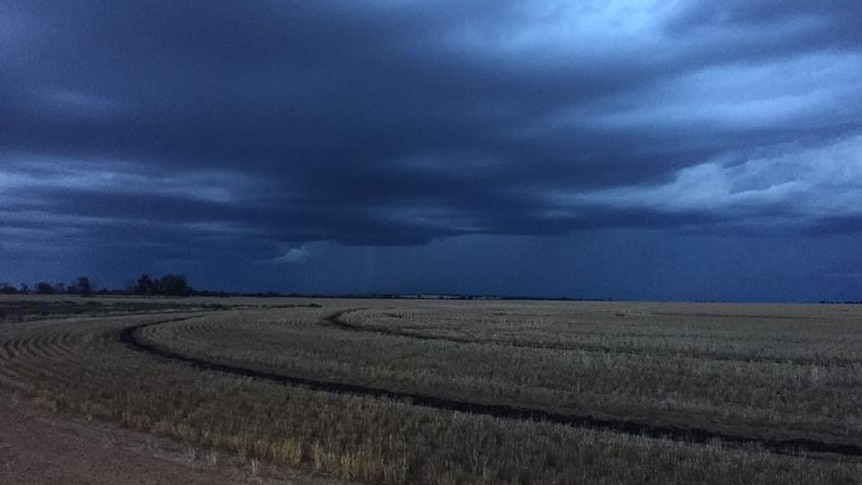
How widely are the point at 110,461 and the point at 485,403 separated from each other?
36.6 ft

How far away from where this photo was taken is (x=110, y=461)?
12.8 metres

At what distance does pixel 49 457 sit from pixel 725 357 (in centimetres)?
2705

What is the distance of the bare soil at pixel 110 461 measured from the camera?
455 inches

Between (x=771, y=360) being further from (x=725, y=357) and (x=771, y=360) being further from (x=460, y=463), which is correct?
(x=460, y=463)

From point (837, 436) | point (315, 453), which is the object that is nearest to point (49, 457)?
point (315, 453)

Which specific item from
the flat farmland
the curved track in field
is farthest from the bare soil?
the curved track in field

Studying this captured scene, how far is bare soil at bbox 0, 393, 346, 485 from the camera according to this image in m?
11.5

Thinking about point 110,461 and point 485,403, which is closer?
Result: point 110,461

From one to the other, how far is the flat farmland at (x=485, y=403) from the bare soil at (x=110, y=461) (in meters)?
0.63

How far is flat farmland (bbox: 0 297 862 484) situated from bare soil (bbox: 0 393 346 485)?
2.07 ft

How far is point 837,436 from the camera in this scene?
17203 mm

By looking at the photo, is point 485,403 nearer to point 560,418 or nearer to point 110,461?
point 560,418

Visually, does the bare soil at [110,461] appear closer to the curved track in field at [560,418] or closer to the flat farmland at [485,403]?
the flat farmland at [485,403]

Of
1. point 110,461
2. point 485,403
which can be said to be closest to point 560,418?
point 485,403
